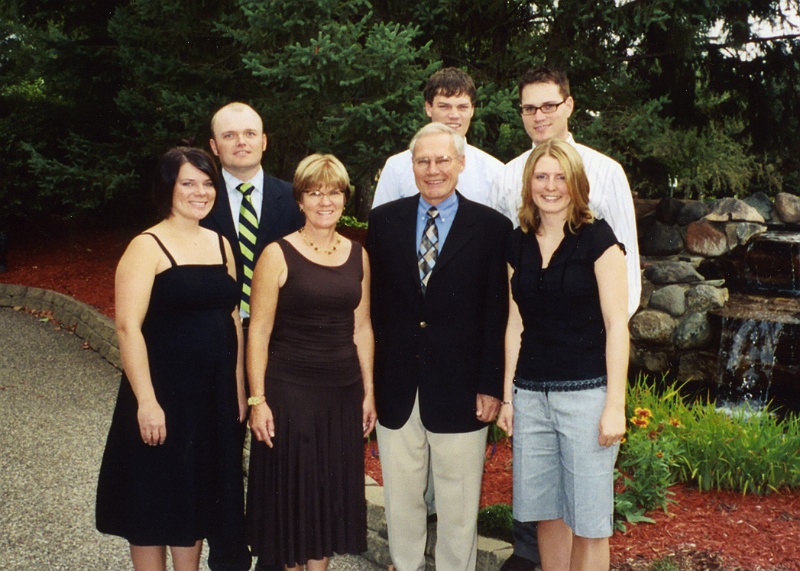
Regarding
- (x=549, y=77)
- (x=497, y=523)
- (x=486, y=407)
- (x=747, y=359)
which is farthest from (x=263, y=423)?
(x=747, y=359)

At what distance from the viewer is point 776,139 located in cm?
1073

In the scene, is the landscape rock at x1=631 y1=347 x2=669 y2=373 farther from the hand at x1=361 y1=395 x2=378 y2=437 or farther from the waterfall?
the hand at x1=361 y1=395 x2=378 y2=437

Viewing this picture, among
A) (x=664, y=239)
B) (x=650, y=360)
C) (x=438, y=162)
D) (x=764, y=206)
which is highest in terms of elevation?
(x=438, y=162)

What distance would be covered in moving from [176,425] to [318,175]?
1.24 meters

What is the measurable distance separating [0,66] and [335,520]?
20.0 metres

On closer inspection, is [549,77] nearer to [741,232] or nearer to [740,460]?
[740,460]

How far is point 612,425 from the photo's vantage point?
3191mm

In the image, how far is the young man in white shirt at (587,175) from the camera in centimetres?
383

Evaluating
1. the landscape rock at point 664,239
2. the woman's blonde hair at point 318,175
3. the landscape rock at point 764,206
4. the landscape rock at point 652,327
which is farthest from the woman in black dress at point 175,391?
the landscape rock at point 764,206

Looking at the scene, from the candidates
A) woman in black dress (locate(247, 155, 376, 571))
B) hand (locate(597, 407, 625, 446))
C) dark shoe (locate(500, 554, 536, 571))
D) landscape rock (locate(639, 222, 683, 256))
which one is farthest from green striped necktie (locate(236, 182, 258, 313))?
landscape rock (locate(639, 222, 683, 256))

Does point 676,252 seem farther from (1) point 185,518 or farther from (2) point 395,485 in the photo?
(1) point 185,518

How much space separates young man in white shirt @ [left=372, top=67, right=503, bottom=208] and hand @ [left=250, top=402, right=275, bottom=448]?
1422 millimetres

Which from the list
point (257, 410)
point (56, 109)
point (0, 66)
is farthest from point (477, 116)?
point (0, 66)

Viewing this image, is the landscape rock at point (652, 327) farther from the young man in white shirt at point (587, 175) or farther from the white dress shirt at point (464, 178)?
the young man in white shirt at point (587, 175)
